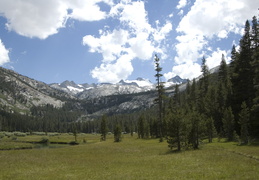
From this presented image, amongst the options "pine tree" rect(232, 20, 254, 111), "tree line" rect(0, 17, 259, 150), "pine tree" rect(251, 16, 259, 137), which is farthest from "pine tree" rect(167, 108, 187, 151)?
"pine tree" rect(232, 20, 254, 111)

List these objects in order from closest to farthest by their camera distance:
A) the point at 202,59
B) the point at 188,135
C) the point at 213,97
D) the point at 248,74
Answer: the point at 188,135
the point at 248,74
the point at 213,97
the point at 202,59

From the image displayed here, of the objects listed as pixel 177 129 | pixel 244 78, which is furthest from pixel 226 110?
pixel 177 129

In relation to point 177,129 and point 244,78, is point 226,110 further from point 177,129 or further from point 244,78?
point 177,129

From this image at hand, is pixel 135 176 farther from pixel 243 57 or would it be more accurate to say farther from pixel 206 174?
pixel 243 57

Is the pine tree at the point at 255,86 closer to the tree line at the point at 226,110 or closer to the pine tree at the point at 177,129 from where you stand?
the tree line at the point at 226,110

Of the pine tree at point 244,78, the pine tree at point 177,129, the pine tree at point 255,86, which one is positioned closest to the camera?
the pine tree at point 177,129

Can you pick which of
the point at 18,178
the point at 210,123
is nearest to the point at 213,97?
the point at 210,123

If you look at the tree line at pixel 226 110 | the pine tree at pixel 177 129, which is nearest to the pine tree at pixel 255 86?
the tree line at pixel 226 110

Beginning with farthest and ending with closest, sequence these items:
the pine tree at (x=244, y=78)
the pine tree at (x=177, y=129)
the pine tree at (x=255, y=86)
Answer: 1. the pine tree at (x=244, y=78)
2. the pine tree at (x=255, y=86)
3. the pine tree at (x=177, y=129)

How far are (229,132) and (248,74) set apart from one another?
15.3 metres

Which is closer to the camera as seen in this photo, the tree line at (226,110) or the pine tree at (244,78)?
the tree line at (226,110)

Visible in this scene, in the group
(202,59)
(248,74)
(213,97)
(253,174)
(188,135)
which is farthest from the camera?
(202,59)

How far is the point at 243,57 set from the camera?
56812 mm

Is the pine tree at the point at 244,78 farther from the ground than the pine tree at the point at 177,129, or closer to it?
farther from the ground
